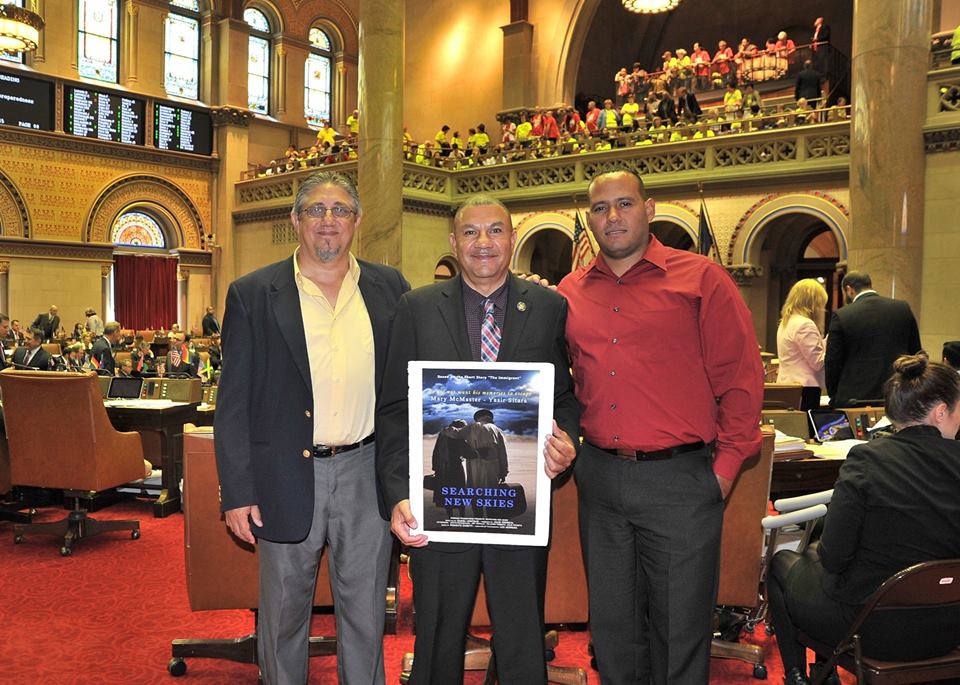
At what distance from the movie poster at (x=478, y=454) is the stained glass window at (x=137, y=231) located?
20810 mm

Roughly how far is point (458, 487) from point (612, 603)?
0.71 meters

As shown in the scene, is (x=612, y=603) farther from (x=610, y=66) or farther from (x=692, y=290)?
(x=610, y=66)

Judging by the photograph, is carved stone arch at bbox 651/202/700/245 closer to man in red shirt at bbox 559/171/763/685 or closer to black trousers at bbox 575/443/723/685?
man in red shirt at bbox 559/171/763/685

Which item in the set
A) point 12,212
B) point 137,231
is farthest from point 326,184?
point 137,231

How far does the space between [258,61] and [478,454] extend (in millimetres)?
23962

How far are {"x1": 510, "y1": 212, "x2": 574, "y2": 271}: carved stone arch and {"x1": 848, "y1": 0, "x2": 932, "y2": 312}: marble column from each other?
8.06 m

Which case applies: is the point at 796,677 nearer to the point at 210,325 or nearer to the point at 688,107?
the point at 688,107

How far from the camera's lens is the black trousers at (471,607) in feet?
7.89

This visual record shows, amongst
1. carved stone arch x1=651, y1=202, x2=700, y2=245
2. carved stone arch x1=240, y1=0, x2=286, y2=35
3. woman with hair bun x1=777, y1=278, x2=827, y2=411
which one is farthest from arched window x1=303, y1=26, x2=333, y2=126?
woman with hair bun x1=777, y1=278, x2=827, y2=411

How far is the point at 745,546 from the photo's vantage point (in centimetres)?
343

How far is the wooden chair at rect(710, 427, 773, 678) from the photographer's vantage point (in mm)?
3381

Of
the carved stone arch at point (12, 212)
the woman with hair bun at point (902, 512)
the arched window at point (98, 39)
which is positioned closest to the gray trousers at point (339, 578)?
the woman with hair bun at point (902, 512)

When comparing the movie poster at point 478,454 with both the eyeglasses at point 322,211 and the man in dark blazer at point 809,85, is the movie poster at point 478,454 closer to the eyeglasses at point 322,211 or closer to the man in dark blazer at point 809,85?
the eyeglasses at point 322,211

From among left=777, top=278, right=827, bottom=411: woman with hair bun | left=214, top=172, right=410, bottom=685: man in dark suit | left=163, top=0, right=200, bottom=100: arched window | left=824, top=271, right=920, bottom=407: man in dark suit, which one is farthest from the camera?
left=163, top=0, right=200, bottom=100: arched window
